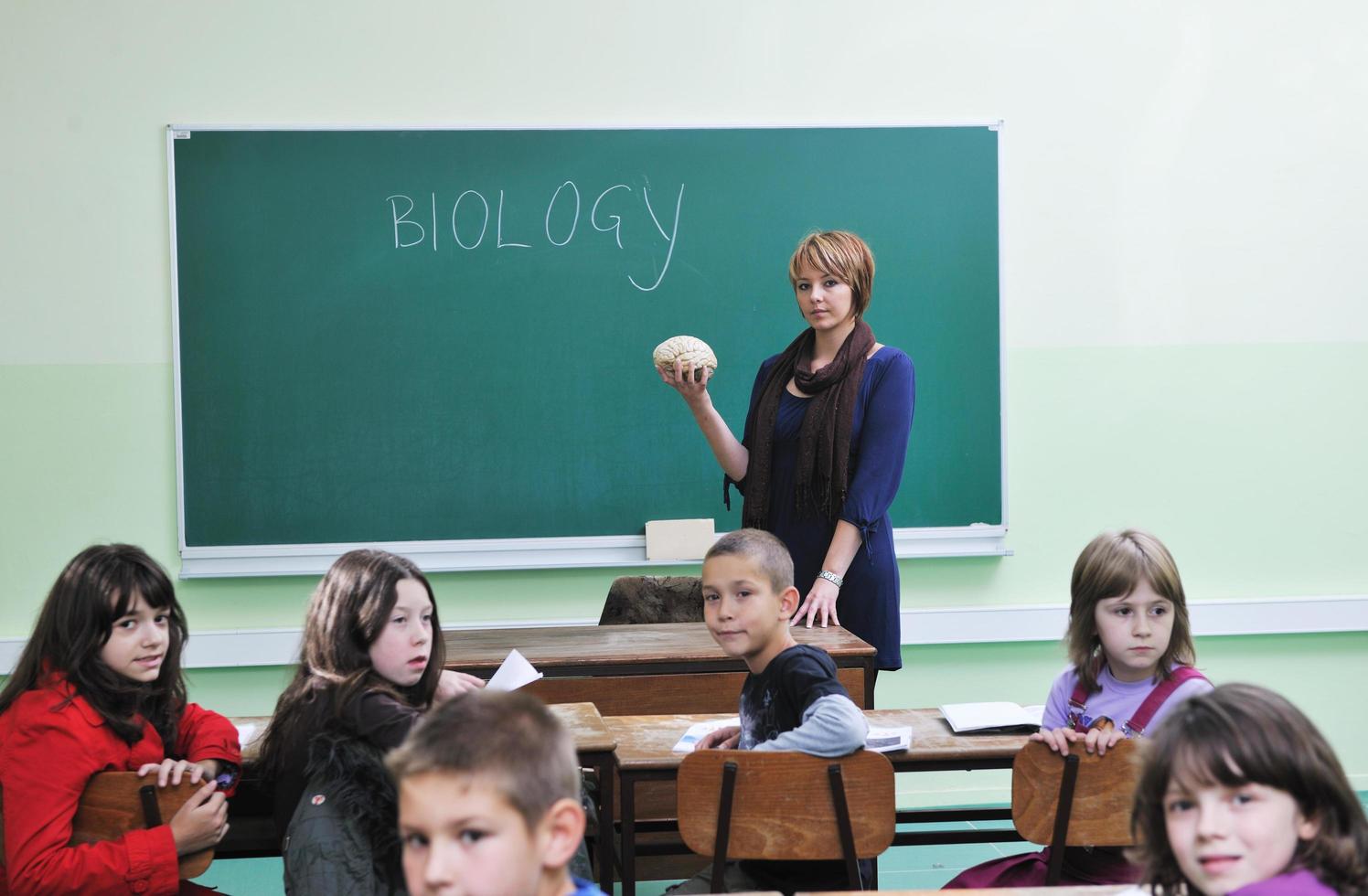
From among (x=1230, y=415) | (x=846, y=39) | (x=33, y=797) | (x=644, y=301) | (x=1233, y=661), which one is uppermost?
(x=846, y=39)

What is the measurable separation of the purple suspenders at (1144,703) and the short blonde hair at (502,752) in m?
1.17

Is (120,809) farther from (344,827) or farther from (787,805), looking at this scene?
(787,805)

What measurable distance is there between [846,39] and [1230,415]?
187 cm

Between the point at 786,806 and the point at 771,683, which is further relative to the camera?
the point at 771,683

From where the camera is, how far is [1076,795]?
6.76ft

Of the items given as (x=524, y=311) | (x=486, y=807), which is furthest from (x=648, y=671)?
(x=486, y=807)

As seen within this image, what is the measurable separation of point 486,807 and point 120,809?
3.23ft

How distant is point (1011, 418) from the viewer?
14.1 feet

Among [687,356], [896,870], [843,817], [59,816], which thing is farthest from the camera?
[896,870]

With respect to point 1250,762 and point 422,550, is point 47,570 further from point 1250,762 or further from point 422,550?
point 1250,762

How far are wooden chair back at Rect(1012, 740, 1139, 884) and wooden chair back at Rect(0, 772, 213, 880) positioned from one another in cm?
134

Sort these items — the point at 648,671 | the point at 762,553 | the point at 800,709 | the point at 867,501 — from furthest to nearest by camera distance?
1. the point at 867,501
2. the point at 648,671
3. the point at 762,553
4. the point at 800,709

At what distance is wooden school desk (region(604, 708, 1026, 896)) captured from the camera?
7.28 ft

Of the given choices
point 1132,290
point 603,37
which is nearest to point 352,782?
point 603,37
